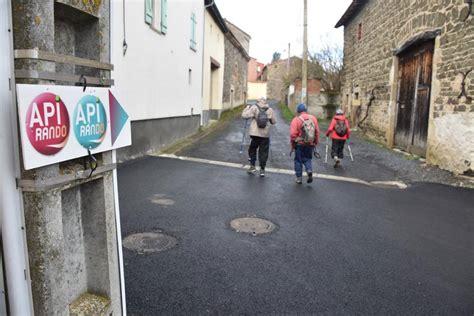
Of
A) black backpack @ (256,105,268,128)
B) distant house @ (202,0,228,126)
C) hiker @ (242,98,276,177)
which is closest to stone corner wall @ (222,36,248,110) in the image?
distant house @ (202,0,228,126)

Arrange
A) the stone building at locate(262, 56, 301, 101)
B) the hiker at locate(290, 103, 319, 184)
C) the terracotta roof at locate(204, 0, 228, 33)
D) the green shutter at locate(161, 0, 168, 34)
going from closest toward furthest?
the hiker at locate(290, 103, 319, 184), the green shutter at locate(161, 0, 168, 34), the terracotta roof at locate(204, 0, 228, 33), the stone building at locate(262, 56, 301, 101)

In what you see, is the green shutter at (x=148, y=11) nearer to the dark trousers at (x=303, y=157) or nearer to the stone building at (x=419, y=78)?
the dark trousers at (x=303, y=157)

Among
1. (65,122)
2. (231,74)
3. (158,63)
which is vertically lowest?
(65,122)

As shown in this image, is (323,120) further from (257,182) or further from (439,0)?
(257,182)

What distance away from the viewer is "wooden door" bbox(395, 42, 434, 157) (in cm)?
1143

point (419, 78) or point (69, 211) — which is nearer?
point (69, 211)

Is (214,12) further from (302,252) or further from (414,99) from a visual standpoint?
(302,252)

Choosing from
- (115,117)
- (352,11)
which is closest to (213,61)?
(352,11)

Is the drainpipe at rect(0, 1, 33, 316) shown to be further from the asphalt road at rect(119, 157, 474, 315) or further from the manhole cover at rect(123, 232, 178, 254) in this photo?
the manhole cover at rect(123, 232, 178, 254)

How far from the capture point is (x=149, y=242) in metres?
4.68

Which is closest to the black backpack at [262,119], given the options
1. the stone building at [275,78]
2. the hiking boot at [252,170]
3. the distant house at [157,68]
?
the hiking boot at [252,170]

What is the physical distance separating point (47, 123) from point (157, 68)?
10366 millimetres

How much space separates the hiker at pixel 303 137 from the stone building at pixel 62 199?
6084 mm

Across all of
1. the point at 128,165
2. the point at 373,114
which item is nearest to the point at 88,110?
the point at 128,165
